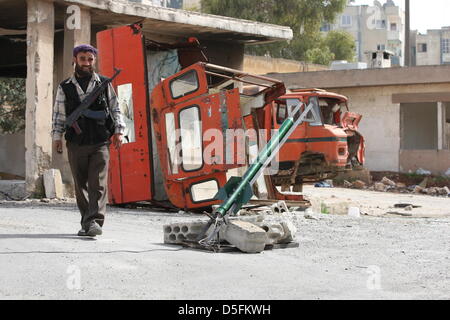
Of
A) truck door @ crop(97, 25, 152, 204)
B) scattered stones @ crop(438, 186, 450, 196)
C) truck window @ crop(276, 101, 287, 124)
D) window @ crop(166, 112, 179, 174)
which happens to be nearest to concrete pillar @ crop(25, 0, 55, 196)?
truck door @ crop(97, 25, 152, 204)

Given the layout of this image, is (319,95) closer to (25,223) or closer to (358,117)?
(358,117)

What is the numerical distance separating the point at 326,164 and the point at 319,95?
4.59 ft

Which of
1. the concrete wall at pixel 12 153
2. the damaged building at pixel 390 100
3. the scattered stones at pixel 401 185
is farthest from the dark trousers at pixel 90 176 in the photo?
the damaged building at pixel 390 100

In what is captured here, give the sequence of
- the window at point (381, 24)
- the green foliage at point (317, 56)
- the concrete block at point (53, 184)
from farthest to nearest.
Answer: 1. the window at point (381, 24)
2. the green foliage at point (317, 56)
3. the concrete block at point (53, 184)

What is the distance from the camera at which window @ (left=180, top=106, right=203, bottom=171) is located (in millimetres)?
11891

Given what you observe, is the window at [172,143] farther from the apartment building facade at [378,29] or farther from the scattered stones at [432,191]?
the apartment building facade at [378,29]

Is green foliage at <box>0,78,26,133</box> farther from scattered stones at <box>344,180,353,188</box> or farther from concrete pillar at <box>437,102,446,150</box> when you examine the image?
concrete pillar at <box>437,102,446,150</box>

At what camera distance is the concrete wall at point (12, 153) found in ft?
64.8

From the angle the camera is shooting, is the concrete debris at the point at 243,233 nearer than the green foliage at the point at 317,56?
Yes

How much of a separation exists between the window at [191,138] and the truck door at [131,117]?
2.40 ft

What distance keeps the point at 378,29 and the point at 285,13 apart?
157 ft

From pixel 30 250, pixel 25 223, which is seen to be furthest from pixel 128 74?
pixel 30 250

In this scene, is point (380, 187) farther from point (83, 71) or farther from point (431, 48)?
point (431, 48)

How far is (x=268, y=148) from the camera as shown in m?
8.28
